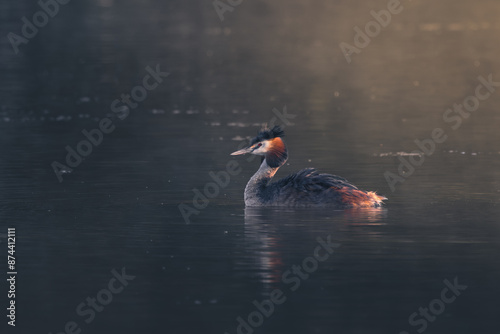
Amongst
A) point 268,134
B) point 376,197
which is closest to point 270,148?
point 268,134

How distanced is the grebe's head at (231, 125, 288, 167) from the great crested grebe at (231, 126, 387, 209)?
0.06 ft

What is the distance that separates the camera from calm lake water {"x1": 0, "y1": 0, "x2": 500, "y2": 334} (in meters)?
14.7

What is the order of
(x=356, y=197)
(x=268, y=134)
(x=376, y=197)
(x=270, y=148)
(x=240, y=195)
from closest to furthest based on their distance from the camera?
(x=356, y=197), (x=376, y=197), (x=268, y=134), (x=270, y=148), (x=240, y=195)

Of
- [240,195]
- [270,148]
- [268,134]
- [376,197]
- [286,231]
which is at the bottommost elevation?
[286,231]

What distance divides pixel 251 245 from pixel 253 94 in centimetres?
2392

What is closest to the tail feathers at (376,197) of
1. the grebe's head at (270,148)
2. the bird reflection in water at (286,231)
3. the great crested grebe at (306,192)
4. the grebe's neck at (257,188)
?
the great crested grebe at (306,192)

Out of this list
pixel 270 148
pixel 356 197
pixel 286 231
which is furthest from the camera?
pixel 270 148

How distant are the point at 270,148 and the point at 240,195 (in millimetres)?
1146

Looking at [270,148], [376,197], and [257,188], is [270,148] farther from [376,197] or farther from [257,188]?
[376,197]

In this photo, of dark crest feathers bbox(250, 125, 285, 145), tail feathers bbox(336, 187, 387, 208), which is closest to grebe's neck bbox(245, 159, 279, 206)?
dark crest feathers bbox(250, 125, 285, 145)

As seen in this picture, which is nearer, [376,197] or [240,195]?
[376,197]

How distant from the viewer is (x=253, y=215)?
20750 mm

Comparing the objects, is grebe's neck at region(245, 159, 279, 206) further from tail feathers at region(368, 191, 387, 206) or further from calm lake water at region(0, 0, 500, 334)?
tail feathers at region(368, 191, 387, 206)

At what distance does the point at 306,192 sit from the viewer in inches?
837
